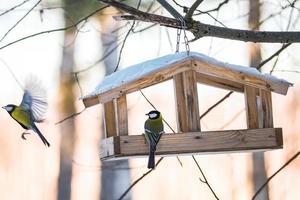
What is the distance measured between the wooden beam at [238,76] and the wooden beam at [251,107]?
0.34ft

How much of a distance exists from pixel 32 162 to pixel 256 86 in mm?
5765

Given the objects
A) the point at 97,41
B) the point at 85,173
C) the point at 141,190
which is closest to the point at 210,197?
the point at 141,190

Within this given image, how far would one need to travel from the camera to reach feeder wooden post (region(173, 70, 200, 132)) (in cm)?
298

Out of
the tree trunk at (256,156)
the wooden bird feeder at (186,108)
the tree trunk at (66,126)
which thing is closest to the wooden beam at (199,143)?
the wooden bird feeder at (186,108)

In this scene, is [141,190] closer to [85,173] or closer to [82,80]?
[85,173]

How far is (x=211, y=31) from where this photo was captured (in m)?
2.98

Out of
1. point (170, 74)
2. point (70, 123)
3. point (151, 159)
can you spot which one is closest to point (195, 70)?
point (170, 74)

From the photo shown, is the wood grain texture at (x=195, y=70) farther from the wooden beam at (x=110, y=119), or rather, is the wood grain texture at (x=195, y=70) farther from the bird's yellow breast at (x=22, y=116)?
the bird's yellow breast at (x=22, y=116)

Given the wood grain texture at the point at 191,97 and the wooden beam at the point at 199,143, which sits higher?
the wood grain texture at the point at 191,97

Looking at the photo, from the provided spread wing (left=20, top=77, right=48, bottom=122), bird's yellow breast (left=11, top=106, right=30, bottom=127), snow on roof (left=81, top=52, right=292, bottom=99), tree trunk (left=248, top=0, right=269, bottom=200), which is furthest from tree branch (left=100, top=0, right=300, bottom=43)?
tree trunk (left=248, top=0, right=269, bottom=200)

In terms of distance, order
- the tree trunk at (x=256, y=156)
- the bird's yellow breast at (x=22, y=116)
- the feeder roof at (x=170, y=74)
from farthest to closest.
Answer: the tree trunk at (x=256, y=156), the bird's yellow breast at (x=22, y=116), the feeder roof at (x=170, y=74)

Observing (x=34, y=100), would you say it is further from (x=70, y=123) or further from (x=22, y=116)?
(x=70, y=123)

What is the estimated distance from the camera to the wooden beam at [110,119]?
311 cm

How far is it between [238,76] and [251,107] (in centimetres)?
21
